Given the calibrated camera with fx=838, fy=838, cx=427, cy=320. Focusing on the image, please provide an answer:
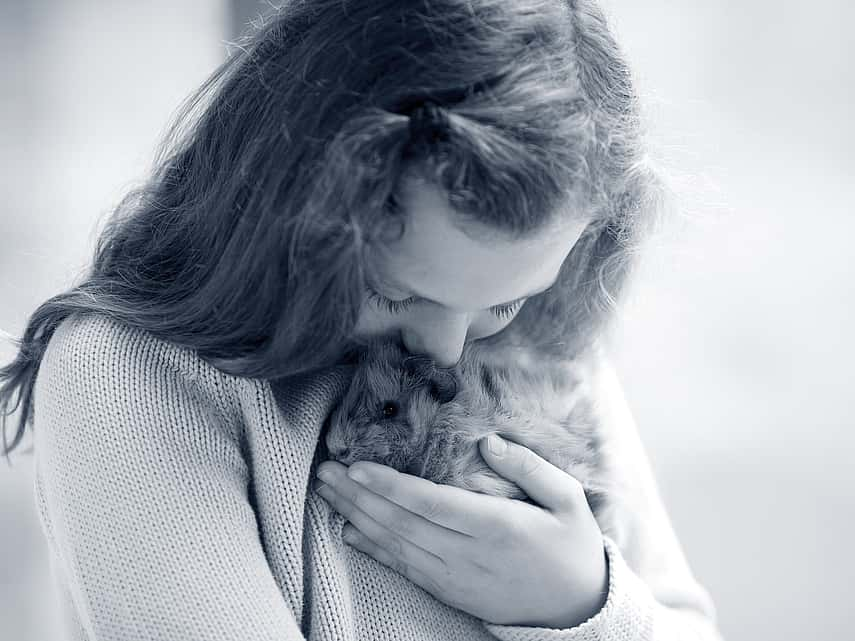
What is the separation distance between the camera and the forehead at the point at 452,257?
2.49 feet

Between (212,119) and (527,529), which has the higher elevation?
(212,119)

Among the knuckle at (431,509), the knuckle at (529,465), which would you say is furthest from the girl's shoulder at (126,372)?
the knuckle at (529,465)

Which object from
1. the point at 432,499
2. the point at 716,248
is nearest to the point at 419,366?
the point at 432,499

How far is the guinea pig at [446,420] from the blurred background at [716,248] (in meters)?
0.42

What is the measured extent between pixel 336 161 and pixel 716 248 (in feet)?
3.75

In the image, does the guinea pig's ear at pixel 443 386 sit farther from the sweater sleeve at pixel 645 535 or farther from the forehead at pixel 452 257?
the sweater sleeve at pixel 645 535

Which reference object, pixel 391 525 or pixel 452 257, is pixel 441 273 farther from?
pixel 391 525

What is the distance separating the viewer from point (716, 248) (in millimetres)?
1660

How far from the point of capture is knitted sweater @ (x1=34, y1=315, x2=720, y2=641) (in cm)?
77

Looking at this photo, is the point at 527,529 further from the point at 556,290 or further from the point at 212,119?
the point at 212,119

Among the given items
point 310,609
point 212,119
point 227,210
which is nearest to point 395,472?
point 310,609

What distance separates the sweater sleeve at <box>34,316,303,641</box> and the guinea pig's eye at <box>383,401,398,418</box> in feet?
0.53

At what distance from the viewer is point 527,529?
93cm

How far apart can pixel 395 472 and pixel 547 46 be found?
462 mm
